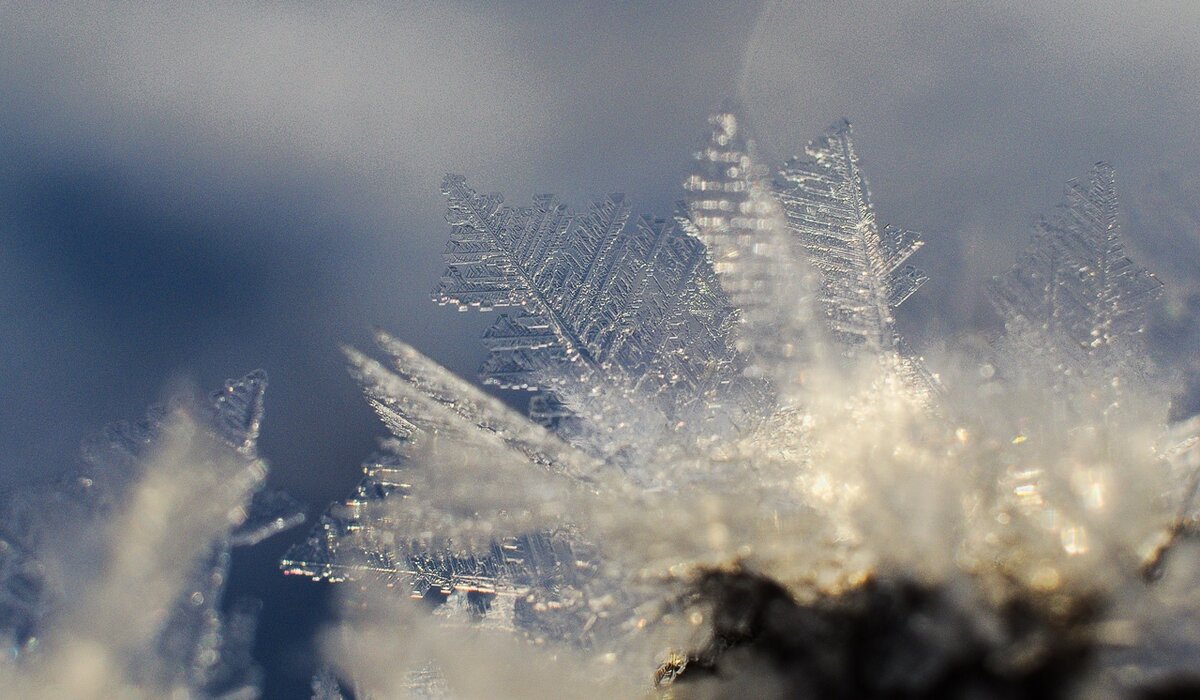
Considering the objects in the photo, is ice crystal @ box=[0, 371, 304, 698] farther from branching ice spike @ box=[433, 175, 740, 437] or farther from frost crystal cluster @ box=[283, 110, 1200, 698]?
branching ice spike @ box=[433, 175, 740, 437]

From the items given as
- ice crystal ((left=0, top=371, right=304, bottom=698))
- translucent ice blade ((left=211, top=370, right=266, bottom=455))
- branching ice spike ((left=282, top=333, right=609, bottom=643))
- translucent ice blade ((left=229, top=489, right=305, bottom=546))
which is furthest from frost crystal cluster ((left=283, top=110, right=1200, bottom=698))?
translucent ice blade ((left=211, top=370, right=266, bottom=455))

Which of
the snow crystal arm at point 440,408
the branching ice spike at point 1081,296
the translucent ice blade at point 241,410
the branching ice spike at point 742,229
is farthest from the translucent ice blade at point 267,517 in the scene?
the branching ice spike at point 1081,296

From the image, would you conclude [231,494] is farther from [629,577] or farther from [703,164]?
[703,164]

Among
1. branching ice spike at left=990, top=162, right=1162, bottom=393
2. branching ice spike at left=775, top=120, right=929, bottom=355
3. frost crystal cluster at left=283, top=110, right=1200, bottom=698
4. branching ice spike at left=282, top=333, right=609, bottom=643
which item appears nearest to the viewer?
frost crystal cluster at left=283, top=110, right=1200, bottom=698

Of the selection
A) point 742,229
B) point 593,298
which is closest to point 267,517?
point 593,298

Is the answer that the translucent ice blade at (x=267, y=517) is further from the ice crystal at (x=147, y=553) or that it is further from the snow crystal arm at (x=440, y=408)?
the snow crystal arm at (x=440, y=408)

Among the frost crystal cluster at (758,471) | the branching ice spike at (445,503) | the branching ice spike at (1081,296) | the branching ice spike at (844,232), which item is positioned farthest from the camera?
the branching ice spike at (844,232)

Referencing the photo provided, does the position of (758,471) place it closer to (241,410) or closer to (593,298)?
(593,298)
